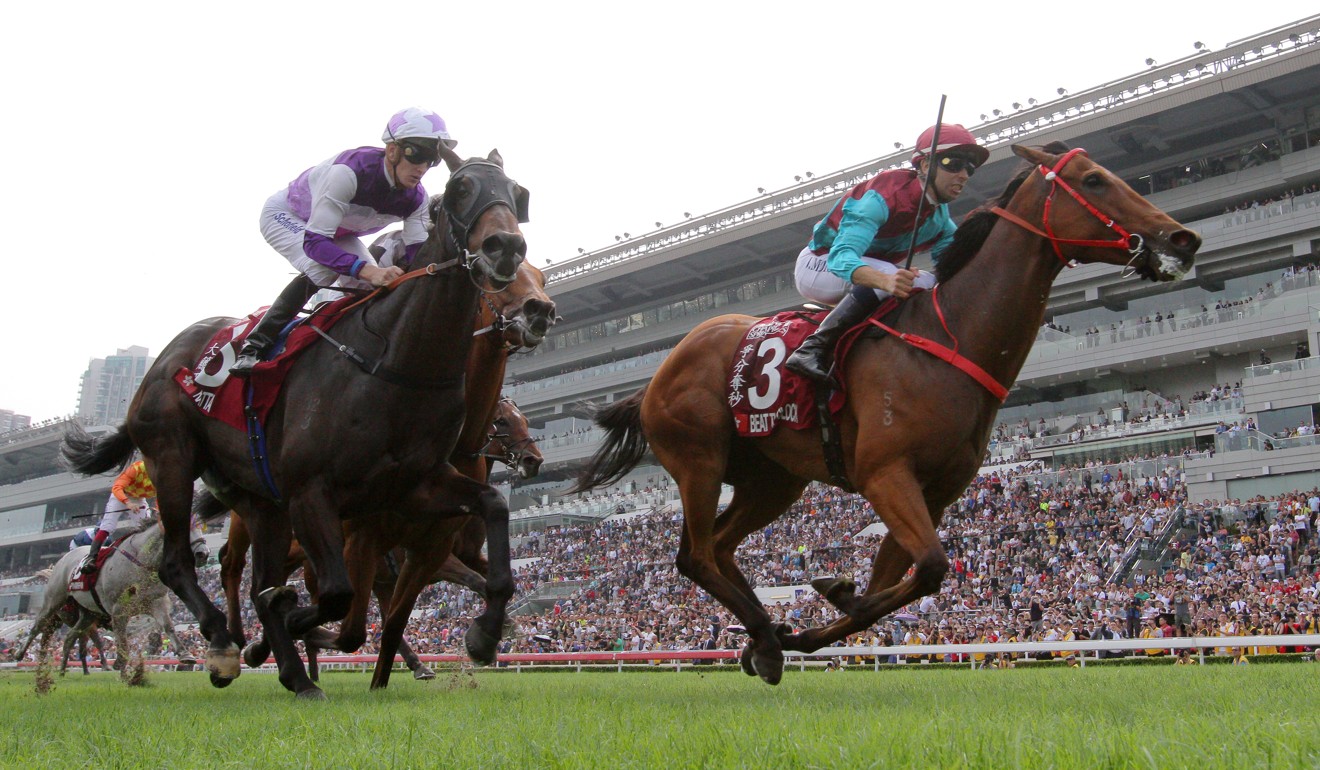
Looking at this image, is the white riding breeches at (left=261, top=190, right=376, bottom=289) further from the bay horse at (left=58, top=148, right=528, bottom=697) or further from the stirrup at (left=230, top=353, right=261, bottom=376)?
the stirrup at (left=230, top=353, right=261, bottom=376)

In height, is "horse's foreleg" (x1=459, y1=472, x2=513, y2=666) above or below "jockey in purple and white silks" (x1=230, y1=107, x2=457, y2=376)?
below

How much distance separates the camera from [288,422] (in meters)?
5.58

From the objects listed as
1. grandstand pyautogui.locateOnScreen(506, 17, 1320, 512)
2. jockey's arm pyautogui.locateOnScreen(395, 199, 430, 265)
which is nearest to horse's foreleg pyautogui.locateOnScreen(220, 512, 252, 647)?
jockey's arm pyautogui.locateOnScreen(395, 199, 430, 265)

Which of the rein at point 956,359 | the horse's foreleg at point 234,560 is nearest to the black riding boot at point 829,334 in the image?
the rein at point 956,359

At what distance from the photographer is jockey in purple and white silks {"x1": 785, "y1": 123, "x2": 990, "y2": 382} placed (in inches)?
232

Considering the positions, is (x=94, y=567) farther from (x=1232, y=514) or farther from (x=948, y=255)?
(x=1232, y=514)

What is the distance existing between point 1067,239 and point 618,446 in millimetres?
3726

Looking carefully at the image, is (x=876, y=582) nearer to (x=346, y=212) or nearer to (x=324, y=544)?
(x=324, y=544)

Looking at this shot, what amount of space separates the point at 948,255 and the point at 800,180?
39.6 metres

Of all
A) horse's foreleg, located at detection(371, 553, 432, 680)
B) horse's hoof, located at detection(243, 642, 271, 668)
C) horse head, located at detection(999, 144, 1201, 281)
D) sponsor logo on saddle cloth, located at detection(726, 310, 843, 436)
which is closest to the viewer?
horse head, located at detection(999, 144, 1201, 281)

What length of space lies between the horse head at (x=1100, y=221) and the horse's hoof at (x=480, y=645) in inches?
137

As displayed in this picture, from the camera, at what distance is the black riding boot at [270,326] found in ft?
19.0

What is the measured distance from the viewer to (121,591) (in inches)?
437

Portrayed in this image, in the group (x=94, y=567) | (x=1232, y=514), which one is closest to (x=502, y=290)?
(x=94, y=567)
